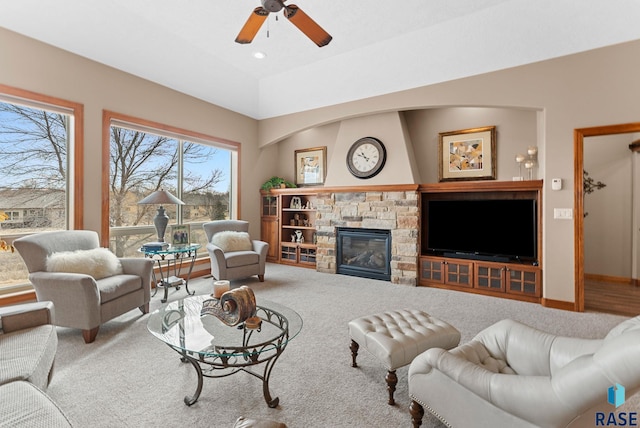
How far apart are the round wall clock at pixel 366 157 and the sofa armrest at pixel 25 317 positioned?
4503mm

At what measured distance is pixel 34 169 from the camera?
3.60 meters

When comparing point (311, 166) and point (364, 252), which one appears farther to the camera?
point (311, 166)

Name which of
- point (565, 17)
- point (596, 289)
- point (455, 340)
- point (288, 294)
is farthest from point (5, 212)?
point (596, 289)

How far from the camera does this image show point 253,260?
4.88m

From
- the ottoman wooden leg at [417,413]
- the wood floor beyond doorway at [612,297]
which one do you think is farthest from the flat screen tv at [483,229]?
the ottoman wooden leg at [417,413]

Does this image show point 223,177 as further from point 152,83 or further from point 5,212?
point 5,212

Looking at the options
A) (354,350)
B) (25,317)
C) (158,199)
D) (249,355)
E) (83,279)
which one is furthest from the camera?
(158,199)

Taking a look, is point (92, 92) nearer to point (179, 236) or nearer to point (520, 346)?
point (179, 236)

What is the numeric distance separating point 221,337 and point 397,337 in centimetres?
120

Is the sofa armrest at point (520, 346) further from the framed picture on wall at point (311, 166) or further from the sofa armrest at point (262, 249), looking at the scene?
the framed picture on wall at point (311, 166)

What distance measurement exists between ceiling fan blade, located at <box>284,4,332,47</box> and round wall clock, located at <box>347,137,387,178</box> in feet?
9.04

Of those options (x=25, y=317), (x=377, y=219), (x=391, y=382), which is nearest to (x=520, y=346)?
(x=391, y=382)

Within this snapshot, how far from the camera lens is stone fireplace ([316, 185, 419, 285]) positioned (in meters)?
4.95

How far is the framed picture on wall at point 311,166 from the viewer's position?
6.52m
